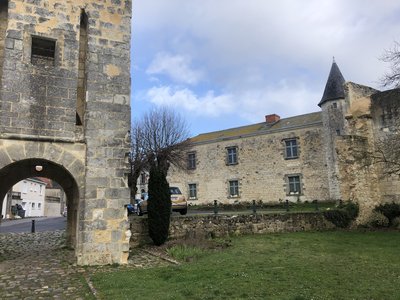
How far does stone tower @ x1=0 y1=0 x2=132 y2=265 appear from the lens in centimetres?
822

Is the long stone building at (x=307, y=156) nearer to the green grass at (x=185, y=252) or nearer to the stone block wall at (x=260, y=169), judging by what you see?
the stone block wall at (x=260, y=169)

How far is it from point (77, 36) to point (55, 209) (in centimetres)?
4646

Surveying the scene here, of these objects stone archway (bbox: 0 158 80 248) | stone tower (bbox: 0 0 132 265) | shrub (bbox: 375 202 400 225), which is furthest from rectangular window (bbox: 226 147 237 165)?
stone tower (bbox: 0 0 132 265)

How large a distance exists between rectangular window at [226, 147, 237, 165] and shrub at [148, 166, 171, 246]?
19.1 meters

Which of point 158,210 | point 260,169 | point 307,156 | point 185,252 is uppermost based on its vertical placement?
point 307,156

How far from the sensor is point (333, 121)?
24812 millimetres

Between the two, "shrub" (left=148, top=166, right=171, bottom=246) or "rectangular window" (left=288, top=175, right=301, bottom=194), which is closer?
"shrub" (left=148, top=166, right=171, bottom=246)

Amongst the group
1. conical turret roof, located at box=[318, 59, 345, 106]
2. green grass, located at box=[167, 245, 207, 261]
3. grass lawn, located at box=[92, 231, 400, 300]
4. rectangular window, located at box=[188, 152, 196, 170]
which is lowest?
grass lawn, located at box=[92, 231, 400, 300]

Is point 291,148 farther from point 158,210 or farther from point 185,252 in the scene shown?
point 185,252

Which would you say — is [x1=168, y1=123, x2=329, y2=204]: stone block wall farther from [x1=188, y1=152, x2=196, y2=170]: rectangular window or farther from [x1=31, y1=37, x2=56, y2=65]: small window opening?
[x1=31, y1=37, x2=56, y2=65]: small window opening

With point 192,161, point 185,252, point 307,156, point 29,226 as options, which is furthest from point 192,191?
point 185,252

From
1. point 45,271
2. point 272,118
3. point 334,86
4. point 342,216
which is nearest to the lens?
point 45,271

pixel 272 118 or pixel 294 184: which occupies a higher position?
pixel 272 118

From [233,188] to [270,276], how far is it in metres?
23.8
